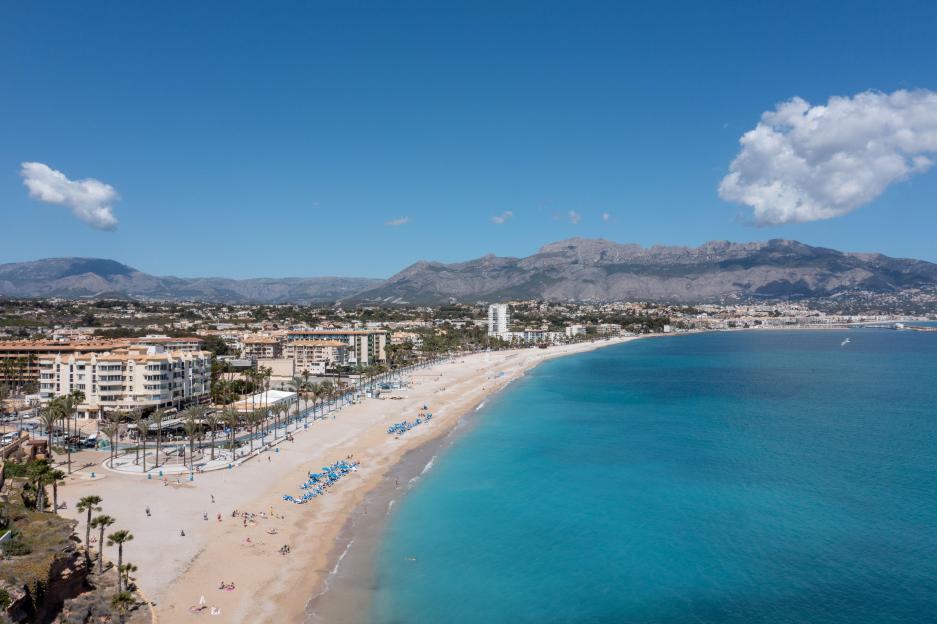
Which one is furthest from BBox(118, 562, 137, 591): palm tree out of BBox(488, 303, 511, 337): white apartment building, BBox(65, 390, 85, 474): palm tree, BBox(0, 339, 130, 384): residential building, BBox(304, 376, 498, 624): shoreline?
BBox(488, 303, 511, 337): white apartment building

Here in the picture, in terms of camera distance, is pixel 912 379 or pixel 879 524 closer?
pixel 879 524

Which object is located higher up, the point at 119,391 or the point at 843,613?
the point at 119,391

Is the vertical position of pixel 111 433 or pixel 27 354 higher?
pixel 27 354

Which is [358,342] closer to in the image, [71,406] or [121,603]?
[71,406]

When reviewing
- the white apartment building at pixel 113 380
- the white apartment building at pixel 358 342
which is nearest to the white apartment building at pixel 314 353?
the white apartment building at pixel 358 342

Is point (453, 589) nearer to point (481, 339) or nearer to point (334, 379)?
point (334, 379)

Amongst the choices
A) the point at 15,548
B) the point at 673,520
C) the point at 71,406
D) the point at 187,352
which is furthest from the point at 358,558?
the point at 187,352

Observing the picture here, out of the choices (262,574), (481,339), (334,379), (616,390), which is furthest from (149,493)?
(481,339)
